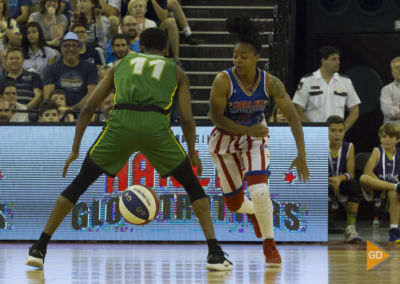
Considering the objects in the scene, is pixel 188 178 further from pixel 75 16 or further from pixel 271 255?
pixel 75 16

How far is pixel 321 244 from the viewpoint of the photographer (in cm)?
976

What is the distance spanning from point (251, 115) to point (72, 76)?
4.46 m

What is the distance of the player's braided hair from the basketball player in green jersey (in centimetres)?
68

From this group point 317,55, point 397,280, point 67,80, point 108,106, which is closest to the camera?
point 397,280

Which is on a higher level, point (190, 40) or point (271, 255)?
point (190, 40)

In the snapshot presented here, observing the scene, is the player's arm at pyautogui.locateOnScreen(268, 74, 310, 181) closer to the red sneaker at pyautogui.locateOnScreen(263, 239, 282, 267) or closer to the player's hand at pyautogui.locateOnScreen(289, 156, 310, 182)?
the player's hand at pyautogui.locateOnScreen(289, 156, 310, 182)

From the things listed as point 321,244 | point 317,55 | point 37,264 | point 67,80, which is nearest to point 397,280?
point 37,264

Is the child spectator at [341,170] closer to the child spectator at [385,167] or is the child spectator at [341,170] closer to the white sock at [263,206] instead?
the child spectator at [385,167]

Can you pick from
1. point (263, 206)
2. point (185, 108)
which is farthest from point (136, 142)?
point (263, 206)

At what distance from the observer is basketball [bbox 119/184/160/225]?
750 cm

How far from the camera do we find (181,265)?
739cm

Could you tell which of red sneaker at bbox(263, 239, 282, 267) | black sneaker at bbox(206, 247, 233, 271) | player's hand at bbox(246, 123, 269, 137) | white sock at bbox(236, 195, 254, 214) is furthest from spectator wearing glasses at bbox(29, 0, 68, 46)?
black sneaker at bbox(206, 247, 233, 271)

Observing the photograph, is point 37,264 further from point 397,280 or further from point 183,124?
point 397,280

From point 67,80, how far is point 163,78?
466cm
